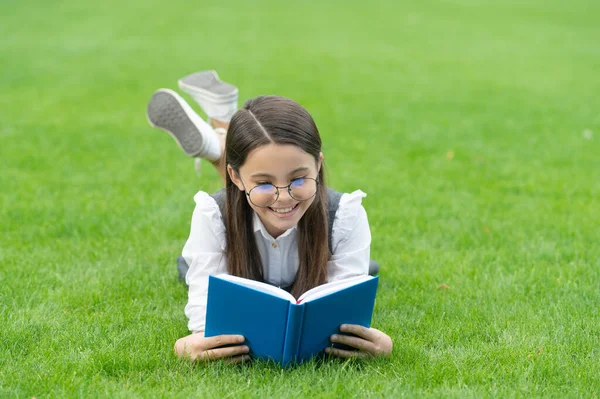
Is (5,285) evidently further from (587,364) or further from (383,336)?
(587,364)

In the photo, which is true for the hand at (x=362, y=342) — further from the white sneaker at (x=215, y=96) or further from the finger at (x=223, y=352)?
the white sneaker at (x=215, y=96)

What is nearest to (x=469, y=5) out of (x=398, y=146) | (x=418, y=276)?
(x=398, y=146)

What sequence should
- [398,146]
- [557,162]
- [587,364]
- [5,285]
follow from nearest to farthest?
1. [587,364]
2. [5,285]
3. [557,162]
4. [398,146]

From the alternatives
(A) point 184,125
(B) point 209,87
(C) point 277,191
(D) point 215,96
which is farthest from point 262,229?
(B) point 209,87

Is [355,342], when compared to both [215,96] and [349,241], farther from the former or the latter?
[215,96]

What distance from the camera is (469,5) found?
1027 inches

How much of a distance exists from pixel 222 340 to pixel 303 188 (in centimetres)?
67

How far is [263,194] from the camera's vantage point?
3.05 metres

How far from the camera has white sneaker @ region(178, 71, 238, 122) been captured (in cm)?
459

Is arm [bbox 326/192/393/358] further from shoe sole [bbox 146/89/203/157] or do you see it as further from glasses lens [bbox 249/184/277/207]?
shoe sole [bbox 146/89/203/157]

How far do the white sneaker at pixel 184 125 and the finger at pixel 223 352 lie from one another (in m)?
1.40

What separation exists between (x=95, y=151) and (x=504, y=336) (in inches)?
191

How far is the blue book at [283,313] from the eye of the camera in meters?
2.79

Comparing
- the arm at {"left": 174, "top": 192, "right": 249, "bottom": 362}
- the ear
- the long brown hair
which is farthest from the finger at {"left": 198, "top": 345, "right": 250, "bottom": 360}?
the ear
